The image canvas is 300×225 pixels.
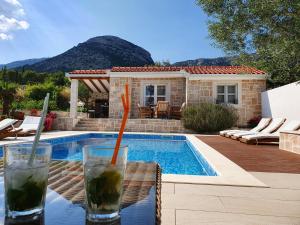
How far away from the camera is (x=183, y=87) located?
17578 millimetres

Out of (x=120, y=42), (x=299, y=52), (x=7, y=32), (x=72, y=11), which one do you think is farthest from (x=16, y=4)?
(x=299, y=52)

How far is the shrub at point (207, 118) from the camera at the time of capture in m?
14.8

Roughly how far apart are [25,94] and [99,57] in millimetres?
63442

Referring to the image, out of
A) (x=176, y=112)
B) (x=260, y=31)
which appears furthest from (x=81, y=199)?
(x=176, y=112)

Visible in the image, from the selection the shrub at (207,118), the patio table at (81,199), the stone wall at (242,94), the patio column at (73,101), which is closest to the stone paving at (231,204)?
the patio table at (81,199)

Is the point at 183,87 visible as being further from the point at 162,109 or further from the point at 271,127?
the point at 271,127

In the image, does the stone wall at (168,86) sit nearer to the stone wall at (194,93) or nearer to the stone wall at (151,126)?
the stone wall at (194,93)

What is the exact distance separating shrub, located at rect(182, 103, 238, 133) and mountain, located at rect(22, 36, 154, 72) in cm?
6905

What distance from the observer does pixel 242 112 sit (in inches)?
648

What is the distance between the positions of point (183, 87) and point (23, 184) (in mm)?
16886

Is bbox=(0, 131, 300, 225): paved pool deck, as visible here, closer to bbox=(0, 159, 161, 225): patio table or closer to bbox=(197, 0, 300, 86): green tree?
bbox=(0, 159, 161, 225): patio table

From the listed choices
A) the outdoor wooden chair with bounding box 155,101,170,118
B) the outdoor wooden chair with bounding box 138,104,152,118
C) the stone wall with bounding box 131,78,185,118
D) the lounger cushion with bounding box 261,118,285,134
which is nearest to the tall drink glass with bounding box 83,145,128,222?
the lounger cushion with bounding box 261,118,285,134

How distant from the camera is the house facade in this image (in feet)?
53.7

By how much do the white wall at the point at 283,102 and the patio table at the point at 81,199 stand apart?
361 inches
